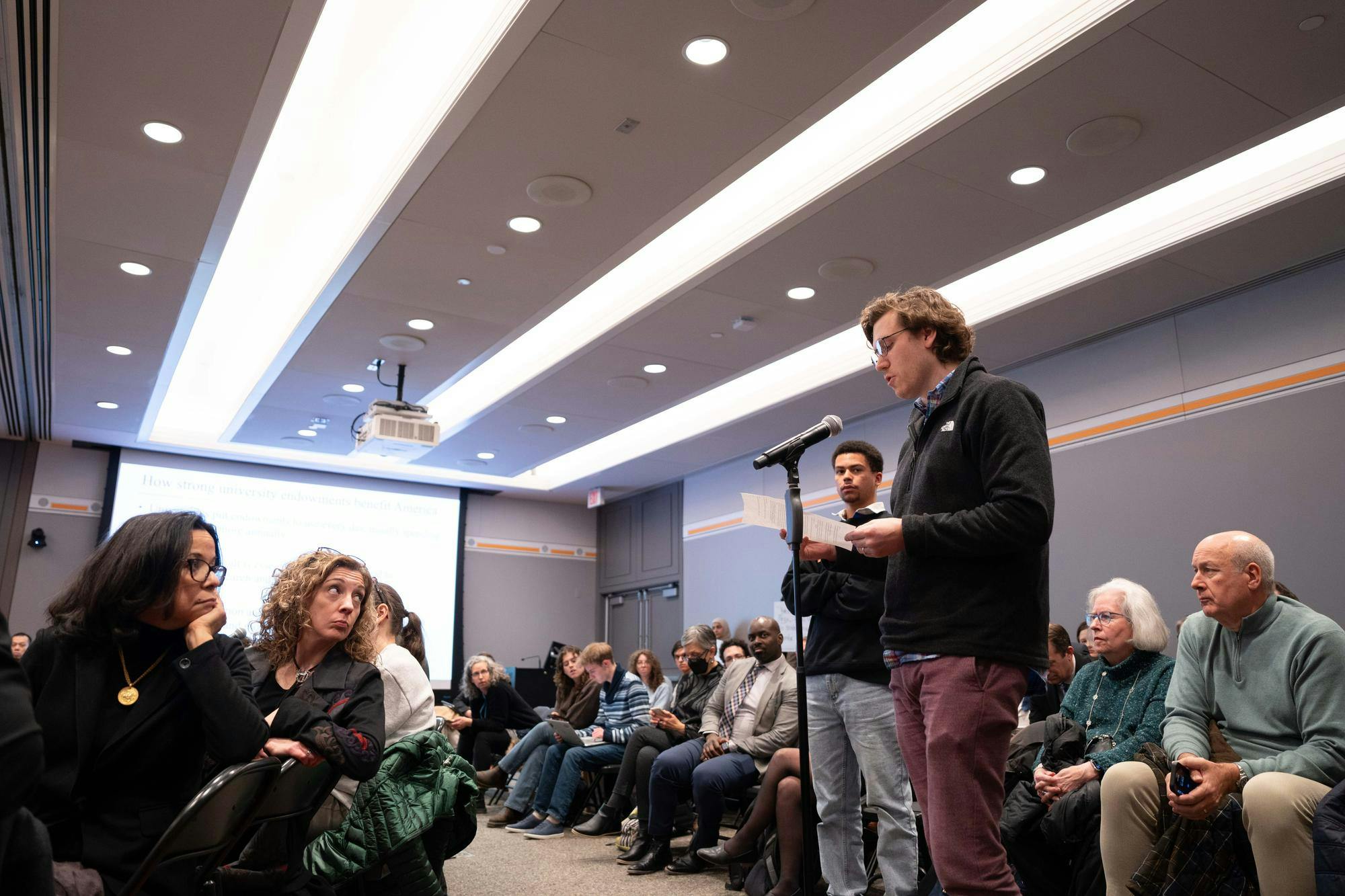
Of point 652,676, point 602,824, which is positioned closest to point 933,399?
point 602,824

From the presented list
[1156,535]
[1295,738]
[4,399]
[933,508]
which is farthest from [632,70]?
[4,399]

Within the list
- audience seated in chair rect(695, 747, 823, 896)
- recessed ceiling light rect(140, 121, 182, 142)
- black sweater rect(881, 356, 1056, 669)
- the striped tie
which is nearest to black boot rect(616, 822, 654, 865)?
audience seated in chair rect(695, 747, 823, 896)

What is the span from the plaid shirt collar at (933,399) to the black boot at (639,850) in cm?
325

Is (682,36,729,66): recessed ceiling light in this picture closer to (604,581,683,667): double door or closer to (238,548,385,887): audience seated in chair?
(238,548,385,887): audience seated in chair

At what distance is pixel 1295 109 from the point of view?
3756 millimetres

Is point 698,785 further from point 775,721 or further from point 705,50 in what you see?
point 705,50

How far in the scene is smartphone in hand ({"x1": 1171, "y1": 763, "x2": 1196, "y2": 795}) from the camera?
2.26 meters

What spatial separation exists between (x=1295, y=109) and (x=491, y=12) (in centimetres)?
315

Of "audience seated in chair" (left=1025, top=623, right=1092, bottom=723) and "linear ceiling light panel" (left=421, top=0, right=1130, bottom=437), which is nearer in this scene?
"linear ceiling light panel" (left=421, top=0, right=1130, bottom=437)

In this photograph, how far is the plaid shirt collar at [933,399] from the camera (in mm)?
1766

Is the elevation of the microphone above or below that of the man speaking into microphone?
Result: above

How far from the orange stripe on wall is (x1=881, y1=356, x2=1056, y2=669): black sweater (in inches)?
156

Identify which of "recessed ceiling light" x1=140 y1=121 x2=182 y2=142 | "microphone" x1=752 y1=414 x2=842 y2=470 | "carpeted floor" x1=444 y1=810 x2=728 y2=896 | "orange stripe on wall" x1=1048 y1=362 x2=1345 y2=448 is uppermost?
"recessed ceiling light" x1=140 y1=121 x2=182 y2=142

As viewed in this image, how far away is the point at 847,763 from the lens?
289cm
